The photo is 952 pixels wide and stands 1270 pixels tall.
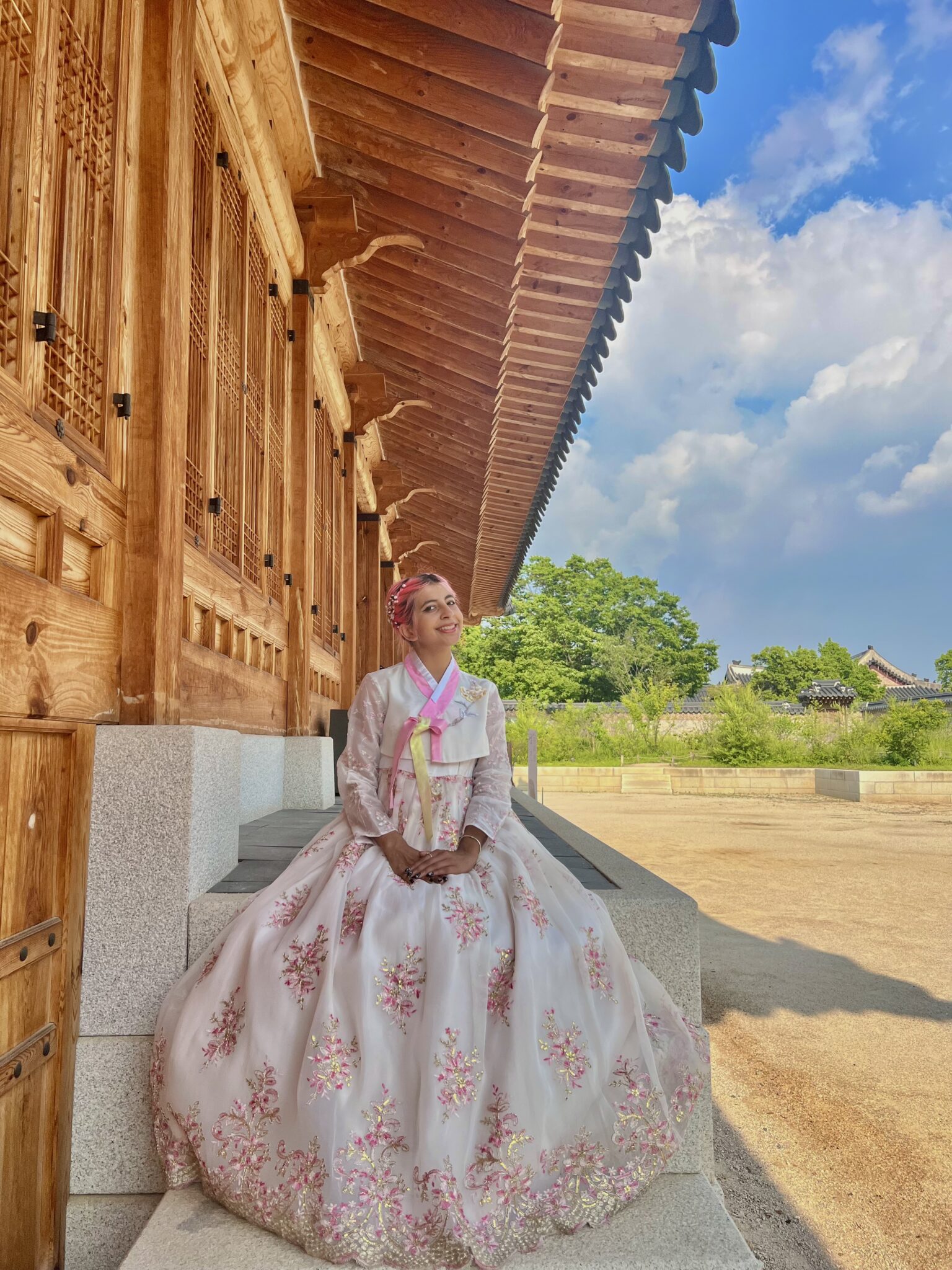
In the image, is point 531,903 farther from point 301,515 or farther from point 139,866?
point 301,515

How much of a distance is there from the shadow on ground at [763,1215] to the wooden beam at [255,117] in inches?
157

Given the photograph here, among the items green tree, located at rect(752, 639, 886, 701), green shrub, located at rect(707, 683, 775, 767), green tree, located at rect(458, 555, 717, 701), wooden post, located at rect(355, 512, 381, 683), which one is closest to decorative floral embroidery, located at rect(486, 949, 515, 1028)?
wooden post, located at rect(355, 512, 381, 683)

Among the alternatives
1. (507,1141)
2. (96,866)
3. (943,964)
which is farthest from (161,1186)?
(943,964)

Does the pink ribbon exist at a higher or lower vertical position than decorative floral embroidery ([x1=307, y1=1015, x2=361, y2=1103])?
higher

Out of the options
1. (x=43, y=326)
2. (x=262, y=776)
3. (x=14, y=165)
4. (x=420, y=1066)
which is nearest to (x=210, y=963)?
(x=420, y=1066)

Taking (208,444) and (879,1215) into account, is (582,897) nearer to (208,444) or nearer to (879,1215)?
(879,1215)

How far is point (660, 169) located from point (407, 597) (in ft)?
7.31

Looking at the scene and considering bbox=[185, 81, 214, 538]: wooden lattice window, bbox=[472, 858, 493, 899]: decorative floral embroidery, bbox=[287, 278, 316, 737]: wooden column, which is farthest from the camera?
bbox=[287, 278, 316, 737]: wooden column

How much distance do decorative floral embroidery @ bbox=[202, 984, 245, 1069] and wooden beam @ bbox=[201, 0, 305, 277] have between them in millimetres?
2541

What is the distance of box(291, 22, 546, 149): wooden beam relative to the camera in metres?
3.56

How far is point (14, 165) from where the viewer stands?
1.88 meters

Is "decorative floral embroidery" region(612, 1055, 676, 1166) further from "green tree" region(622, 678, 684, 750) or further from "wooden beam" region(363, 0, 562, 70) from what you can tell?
"green tree" region(622, 678, 684, 750)

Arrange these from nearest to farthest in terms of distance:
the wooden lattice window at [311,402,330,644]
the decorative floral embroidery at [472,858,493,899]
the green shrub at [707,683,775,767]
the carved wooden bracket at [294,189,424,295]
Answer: the decorative floral embroidery at [472,858,493,899] < the carved wooden bracket at [294,189,424,295] < the wooden lattice window at [311,402,330,644] < the green shrub at [707,683,775,767]

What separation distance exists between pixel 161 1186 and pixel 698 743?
24966 mm
